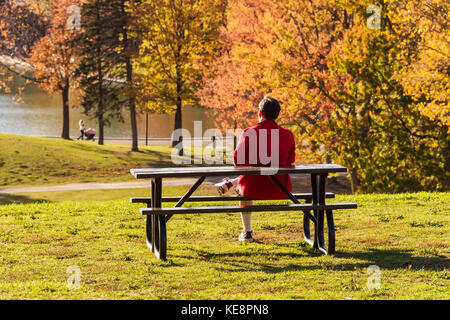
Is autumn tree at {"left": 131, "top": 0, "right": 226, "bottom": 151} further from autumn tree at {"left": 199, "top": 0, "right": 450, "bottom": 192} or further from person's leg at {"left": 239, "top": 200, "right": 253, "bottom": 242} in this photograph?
person's leg at {"left": 239, "top": 200, "right": 253, "bottom": 242}

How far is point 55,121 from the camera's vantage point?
59219 millimetres

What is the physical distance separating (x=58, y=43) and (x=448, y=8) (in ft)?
97.9

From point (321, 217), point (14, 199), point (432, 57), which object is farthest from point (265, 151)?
point (14, 199)

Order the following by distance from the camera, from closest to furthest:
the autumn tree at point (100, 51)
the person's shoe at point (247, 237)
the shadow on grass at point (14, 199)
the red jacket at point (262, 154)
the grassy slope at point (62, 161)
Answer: the red jacket at point (262, 154)
the person's shoe at point (247, 237)
the shadow on grass at point (14, 199)
the grassy slope at point (62, 161)
the autumn tree at point (100, 51)

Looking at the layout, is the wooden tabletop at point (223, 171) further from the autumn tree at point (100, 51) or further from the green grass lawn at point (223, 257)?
the autumn tree at point (100, 51)

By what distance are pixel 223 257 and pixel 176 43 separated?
24.2 meters

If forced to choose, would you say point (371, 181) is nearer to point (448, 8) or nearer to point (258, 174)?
point (448, 8)

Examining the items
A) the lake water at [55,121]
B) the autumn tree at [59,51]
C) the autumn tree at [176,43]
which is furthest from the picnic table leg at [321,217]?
the lake water at [55,121]

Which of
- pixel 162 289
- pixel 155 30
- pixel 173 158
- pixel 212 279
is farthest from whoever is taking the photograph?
pixel 173 158

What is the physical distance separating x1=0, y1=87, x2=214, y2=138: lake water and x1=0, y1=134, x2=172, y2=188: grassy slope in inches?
525

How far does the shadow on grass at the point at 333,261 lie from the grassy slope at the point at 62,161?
2000cm

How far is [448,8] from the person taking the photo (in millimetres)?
15156

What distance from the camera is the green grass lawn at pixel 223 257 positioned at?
5.33 meters
